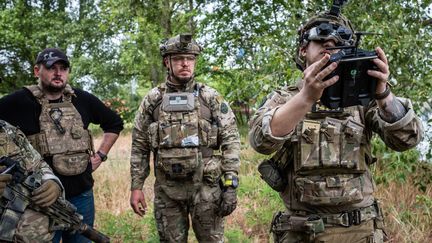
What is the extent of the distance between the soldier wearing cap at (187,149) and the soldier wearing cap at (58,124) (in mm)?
403

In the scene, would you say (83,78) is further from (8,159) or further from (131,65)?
(8,159)

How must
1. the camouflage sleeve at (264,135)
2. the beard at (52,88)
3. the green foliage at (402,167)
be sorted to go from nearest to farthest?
the camouflage sleeve at (264,135), the beard at (52,88), the green foliage at (402,167)

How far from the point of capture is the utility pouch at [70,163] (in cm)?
338

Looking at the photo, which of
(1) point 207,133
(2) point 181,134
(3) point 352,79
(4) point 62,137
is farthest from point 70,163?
(3) point 352,79

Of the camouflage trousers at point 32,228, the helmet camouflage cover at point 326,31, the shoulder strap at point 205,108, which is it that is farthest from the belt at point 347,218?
the camouflage trousers at point 32,228

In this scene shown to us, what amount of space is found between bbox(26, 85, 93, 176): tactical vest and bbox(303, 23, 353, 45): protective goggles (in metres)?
2.03

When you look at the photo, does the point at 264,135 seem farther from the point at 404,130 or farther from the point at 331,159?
the point at 404,130

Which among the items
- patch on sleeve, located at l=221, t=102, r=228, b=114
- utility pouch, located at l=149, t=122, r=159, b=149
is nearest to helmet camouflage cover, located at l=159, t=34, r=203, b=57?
patch on sleeve, located at l=221, t=102, r=228, b=114

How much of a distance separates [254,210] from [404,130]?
3.54m

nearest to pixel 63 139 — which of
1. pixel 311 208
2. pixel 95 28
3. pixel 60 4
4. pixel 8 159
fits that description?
pixel 8 159

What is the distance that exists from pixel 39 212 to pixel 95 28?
14.9 meters

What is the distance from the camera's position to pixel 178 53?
3553 millimetres

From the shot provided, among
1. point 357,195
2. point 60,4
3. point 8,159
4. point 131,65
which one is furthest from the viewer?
point 60,4

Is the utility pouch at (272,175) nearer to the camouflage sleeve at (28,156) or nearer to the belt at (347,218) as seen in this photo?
the belt at (347,218)
